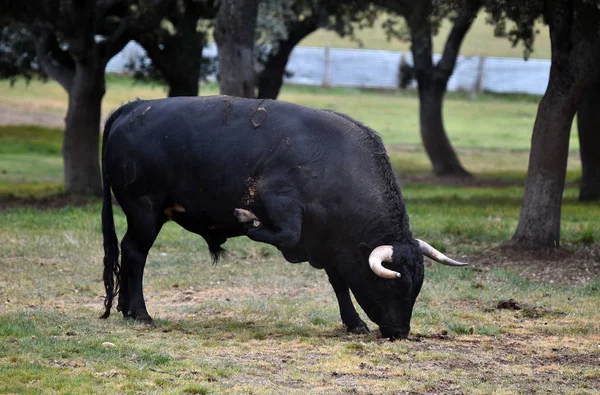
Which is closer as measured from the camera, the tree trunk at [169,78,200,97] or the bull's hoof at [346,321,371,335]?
the bull's hoof at [346,321,371,335]

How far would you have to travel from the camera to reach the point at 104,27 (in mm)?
22750

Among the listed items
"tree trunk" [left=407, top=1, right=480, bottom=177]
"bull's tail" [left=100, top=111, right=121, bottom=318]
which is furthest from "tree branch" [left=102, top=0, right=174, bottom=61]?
"bull's tail" [left=100, top=111, right=121, bottom=318]

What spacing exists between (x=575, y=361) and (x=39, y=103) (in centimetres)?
3889

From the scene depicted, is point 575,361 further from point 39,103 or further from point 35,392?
point 39,103

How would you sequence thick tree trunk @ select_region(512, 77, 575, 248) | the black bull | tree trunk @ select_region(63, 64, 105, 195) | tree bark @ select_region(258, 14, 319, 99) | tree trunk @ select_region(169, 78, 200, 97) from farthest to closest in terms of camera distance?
tree bark @ select_region(258, 14, 319, 99) → tree trunk @ select_region(169, 78, 200, 97) → tree trunk @ select_region(63, 64, 105, 195) → thick tree trunk @ select_region(512, 77, 575, 248) → the black bull

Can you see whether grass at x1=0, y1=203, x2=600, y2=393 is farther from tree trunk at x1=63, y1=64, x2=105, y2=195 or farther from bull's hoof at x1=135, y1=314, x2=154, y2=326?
tree trunk at x1=63, y1=64, x2=105, y2=195

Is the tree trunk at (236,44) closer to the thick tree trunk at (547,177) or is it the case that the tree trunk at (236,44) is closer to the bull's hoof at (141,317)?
the thick tree trunk at (547,177)

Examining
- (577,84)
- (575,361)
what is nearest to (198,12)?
(577,84)

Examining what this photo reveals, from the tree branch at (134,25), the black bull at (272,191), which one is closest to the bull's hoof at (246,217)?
the black bull at (272,191)

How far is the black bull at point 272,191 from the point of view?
9656mm

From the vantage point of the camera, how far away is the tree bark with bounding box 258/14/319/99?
87.7 ft

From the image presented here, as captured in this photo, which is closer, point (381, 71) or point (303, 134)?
point (303, 134)

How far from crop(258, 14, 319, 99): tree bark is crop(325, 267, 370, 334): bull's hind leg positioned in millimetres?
16840

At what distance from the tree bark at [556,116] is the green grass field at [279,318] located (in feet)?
1.64
